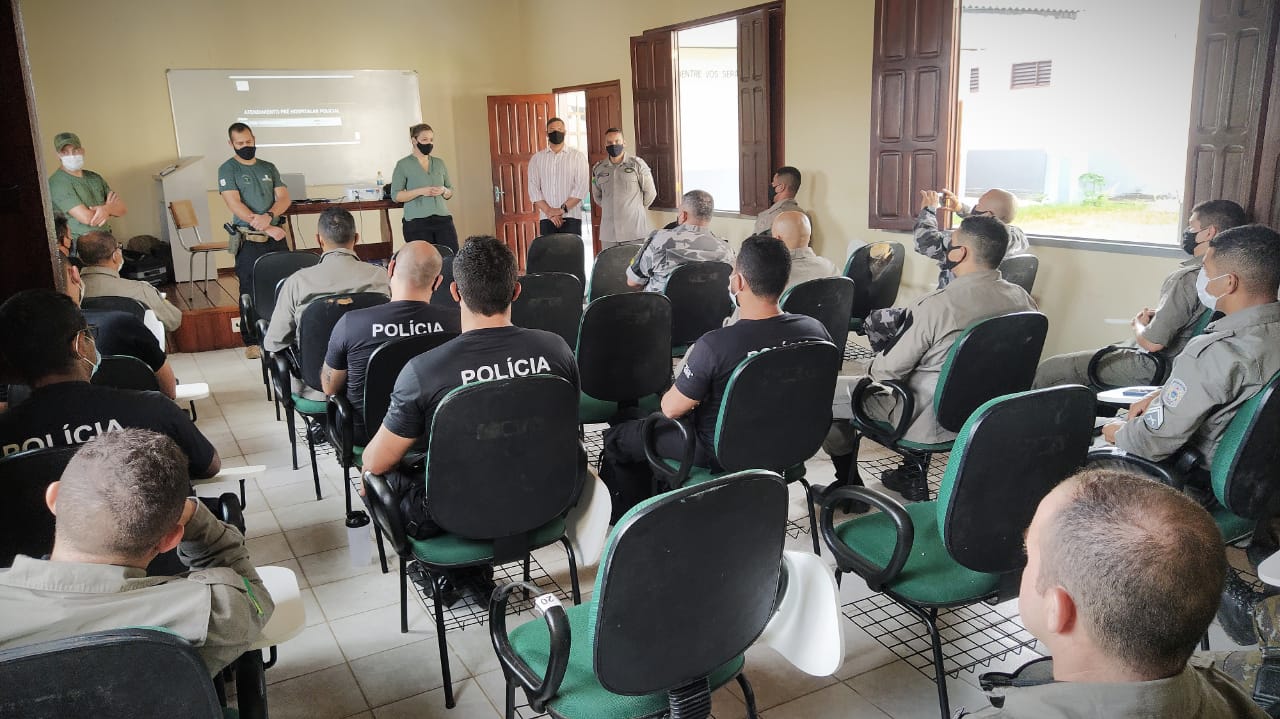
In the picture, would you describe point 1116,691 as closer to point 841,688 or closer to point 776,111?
point 841,688

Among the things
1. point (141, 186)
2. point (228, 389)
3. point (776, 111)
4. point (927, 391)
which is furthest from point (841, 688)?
point (141, 186)

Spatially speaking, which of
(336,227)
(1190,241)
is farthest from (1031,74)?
(336,227)

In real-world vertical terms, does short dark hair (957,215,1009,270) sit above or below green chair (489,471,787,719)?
above

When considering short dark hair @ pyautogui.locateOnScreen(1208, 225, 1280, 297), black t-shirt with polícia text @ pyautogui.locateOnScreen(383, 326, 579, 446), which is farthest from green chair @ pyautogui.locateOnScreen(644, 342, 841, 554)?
short dark hair @ pyautogui.locateOnScreen(1208, 225, 1280, 297)

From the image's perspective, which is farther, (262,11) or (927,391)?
(262,11)

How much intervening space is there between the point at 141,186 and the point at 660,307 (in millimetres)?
7660

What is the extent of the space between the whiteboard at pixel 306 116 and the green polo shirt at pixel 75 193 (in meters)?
2.47

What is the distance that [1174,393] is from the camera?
2.33 m

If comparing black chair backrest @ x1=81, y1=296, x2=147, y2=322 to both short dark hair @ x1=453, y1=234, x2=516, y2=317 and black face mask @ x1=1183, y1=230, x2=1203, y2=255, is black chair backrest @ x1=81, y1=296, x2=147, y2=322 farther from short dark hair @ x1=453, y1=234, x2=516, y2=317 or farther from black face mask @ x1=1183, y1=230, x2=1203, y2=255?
black face mask @ x1=1183, y1=230, x2=1203, y2=255

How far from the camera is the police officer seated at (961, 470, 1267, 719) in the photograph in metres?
0.93

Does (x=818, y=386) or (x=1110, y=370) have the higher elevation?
(x=818, y=386)

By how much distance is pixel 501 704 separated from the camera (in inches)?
90.4

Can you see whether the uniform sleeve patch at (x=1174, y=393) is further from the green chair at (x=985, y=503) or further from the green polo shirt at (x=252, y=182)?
the green polo shirt at (x=252, y=182)

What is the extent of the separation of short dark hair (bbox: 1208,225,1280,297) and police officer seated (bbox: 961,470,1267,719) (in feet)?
5.77
